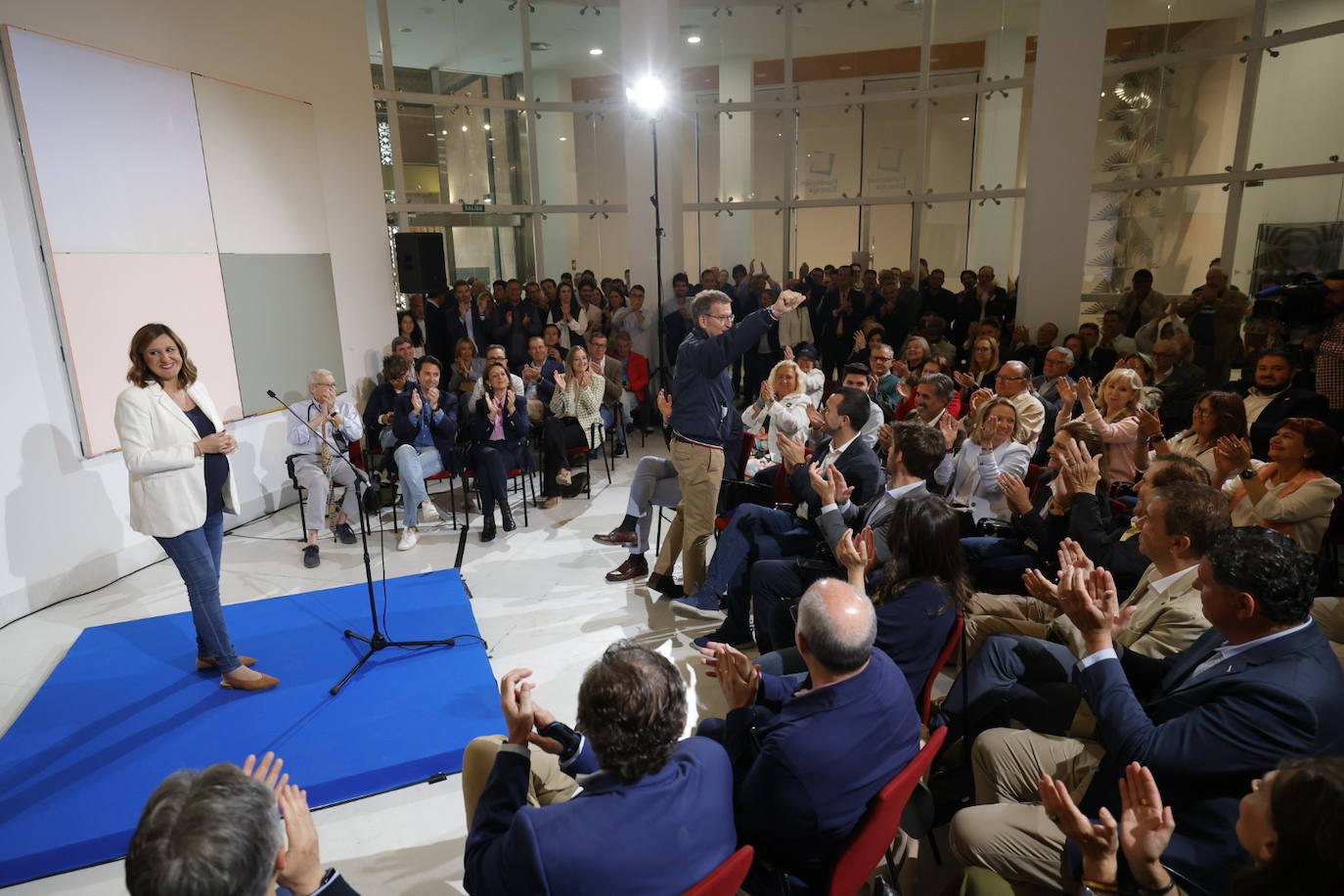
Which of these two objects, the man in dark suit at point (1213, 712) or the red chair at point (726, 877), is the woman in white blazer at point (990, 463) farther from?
the red chair at point (726, 877)

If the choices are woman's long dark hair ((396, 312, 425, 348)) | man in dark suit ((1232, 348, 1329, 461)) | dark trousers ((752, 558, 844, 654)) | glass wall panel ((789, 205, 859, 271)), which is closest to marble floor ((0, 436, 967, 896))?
dark trousers ((752, 558, 844, 654))

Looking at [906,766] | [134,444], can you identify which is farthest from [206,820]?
[134,444]

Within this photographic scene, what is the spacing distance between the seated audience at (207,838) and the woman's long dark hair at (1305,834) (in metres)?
1.65

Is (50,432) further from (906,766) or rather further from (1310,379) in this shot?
(1310,379)

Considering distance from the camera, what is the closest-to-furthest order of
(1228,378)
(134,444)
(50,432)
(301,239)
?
(134,444) → (50,432) → (301,239) → (1228,378)

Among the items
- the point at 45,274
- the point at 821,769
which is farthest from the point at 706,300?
the point at 45,274

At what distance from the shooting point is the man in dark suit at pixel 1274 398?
4.56 m

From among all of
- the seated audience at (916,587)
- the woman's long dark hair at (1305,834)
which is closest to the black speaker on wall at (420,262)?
the seated audience at (916,587)

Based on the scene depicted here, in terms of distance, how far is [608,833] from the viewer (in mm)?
1523

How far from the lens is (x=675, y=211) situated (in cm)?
967

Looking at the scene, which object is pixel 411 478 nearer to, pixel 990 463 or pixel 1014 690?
pixel 990 463

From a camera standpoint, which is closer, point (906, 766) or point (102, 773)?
point (906, 766)

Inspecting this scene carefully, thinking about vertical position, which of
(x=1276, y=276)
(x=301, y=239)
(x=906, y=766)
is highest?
(x=301, y=239)

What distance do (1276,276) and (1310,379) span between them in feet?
7.40
